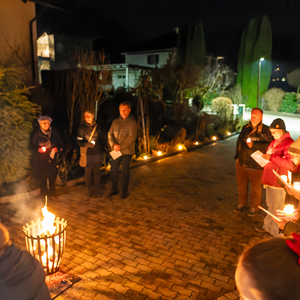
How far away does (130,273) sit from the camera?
3.65 m

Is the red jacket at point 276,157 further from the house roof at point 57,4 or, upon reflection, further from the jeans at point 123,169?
the house roof at point 57,4

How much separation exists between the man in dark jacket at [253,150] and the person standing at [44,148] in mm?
3481

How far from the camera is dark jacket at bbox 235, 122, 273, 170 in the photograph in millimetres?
5035

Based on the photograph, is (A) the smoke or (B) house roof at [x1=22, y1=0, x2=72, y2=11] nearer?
(A) the smoke

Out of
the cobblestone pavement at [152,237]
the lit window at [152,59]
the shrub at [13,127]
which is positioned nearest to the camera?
the cobblestone pavement at [152,237]

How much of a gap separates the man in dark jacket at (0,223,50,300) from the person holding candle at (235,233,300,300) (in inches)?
51.1

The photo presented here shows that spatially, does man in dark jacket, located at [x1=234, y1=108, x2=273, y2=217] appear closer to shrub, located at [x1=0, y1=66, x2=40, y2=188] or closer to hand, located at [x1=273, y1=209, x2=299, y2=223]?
hand, located at [x1=273, y1=209, x2=299, y2=223]

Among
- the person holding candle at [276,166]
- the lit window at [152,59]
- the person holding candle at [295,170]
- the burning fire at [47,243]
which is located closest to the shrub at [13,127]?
the burning fire at [47,243]

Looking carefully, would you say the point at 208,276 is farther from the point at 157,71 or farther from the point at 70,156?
the point at 157,71

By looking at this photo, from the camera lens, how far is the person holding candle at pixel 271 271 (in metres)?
1.08

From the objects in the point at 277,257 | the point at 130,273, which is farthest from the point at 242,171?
the point at 277,257

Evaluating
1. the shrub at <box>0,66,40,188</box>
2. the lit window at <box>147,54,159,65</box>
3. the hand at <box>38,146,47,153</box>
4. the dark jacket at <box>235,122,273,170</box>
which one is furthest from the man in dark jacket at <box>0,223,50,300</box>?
the lit window at <box>147,54,159,65</box>

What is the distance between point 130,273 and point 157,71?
1603 centimetres

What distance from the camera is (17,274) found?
1.76 m
